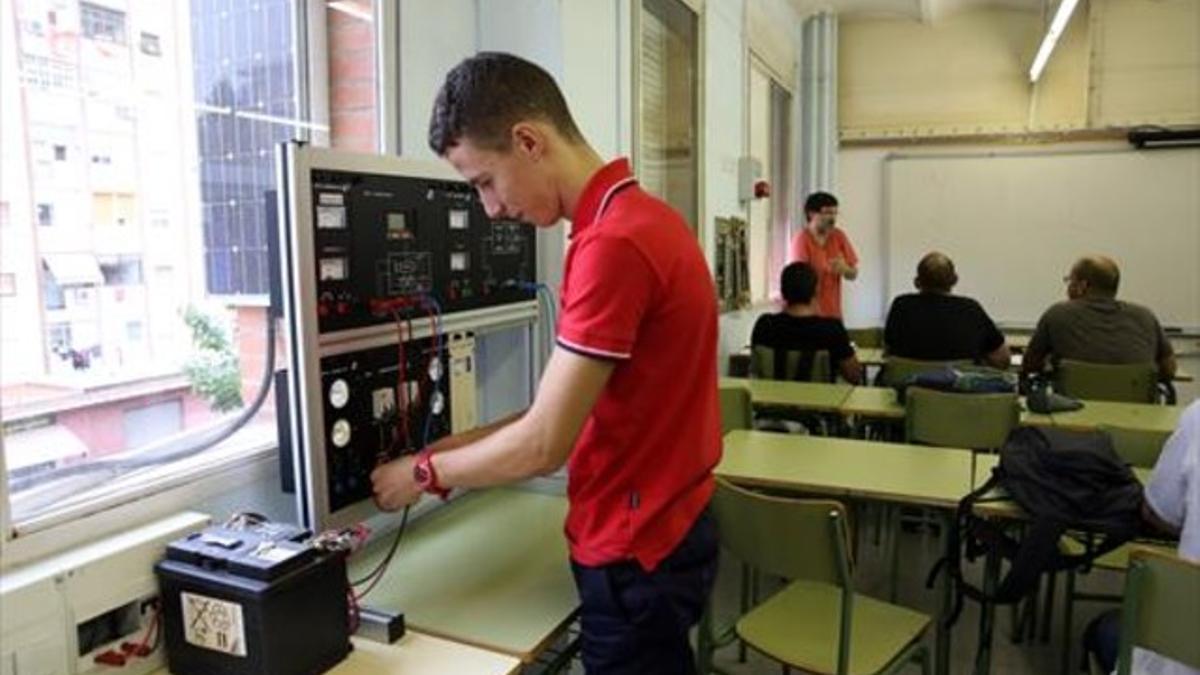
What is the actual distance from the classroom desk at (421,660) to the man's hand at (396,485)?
24 centimetres

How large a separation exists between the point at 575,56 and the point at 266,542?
1876 millimetres

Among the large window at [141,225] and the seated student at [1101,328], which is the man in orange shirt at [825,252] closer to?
the seated student at [1101,328]

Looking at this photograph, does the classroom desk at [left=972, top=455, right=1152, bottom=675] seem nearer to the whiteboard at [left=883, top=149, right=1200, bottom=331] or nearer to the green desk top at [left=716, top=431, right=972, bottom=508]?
the green desk top at [left=716, top=431, right=972, bottom=508]

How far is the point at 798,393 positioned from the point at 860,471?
1.29 m

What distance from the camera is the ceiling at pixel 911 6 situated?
6633 millimetres

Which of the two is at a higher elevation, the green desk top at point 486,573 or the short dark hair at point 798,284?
the short dark hair at point 798,284

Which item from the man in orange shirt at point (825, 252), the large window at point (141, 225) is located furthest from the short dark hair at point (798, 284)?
the large window at point (141, 225)

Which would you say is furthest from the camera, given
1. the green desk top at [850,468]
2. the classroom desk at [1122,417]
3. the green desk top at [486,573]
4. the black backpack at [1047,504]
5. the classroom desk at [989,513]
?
the classroom desk at [1122,417]

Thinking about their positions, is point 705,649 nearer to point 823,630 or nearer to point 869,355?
point 823,630

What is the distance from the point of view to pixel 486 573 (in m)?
1.85

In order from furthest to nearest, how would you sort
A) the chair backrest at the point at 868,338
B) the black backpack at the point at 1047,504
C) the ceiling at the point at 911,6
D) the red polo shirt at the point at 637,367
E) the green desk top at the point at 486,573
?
1. the ceiling at the point at 911,6
2. the chair backrest at the point at 868,338
3. the black backpack at the point at 1047,504
4. the green desk top at the point at 486,573
5. the red polo shirt at the point at 637,367

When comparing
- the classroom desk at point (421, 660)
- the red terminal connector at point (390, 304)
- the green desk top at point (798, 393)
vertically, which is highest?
the red terminal connector at point (390, 304)

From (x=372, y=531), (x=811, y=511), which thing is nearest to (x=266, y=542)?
(x=372, y=531)

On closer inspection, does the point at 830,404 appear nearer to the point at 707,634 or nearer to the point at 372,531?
the point at 707,634
